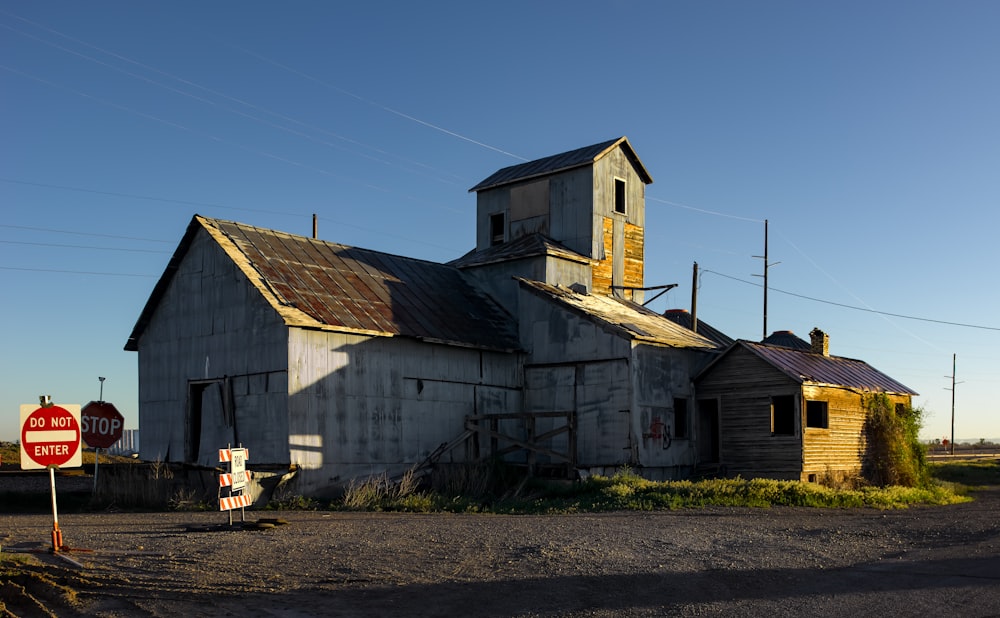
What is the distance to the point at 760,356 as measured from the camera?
28250 mm

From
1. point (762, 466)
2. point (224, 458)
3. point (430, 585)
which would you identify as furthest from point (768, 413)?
point (430, 585)

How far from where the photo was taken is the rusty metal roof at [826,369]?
28000mm

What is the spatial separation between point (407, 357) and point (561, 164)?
11.3 metres

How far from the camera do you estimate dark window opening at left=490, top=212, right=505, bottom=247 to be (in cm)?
3531

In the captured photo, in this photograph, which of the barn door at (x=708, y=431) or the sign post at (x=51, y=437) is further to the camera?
the barn door at (x=708, y=431)

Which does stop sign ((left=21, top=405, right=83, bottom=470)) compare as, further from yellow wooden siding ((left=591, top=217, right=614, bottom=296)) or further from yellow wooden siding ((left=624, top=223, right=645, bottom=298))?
yellow wooden siding ((left=624, top=223, right=645, bottom=298))

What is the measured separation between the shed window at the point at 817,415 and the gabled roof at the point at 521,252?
8993mm

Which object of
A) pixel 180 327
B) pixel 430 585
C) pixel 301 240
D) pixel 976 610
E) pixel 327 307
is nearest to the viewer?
pixel 976 610

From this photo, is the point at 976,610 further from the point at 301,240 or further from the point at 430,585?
the point at 301,240

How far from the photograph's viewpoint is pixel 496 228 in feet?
117

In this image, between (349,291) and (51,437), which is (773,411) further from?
(51,437)

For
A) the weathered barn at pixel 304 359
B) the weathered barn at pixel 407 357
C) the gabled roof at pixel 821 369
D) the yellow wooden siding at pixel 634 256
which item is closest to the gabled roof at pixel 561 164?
the weathered barn at pixel 407 357

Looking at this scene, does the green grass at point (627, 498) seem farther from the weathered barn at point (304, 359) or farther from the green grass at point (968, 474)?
the green grass at point (968, 474)

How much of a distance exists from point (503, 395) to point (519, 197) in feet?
29.5
